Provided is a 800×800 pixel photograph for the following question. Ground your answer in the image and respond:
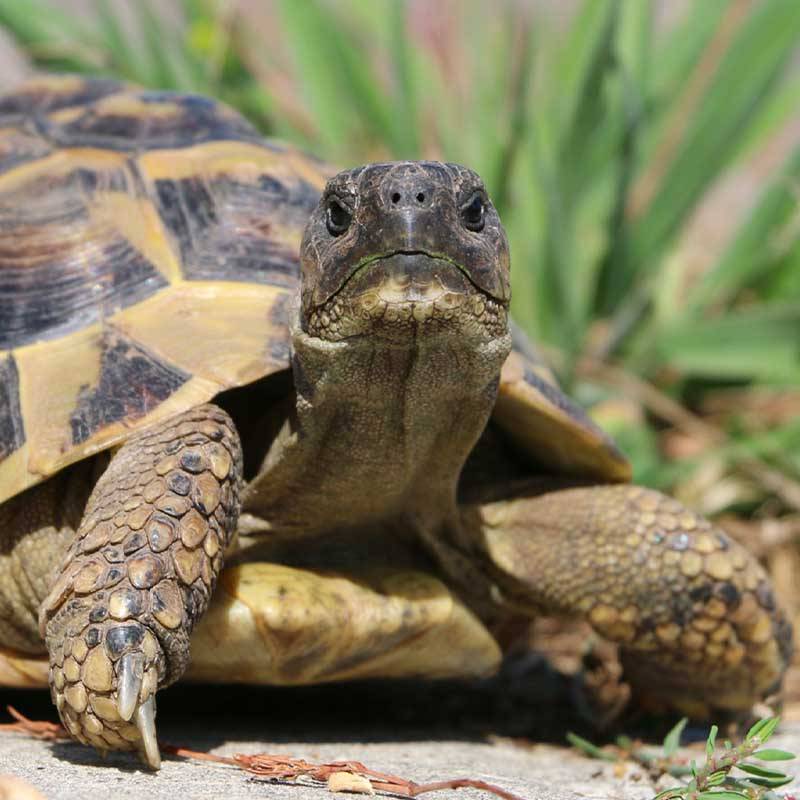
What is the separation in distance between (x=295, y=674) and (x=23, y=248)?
106 cm

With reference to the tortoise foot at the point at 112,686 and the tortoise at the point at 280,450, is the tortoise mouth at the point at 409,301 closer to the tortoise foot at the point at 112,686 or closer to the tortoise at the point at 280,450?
the tortoise at the point at 280,450

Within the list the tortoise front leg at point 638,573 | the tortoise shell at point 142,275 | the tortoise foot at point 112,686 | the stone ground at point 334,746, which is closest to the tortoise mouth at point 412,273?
the tortoise shell at point 142,275

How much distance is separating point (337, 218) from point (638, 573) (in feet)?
3.72

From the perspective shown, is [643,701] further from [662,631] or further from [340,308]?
[340,308]

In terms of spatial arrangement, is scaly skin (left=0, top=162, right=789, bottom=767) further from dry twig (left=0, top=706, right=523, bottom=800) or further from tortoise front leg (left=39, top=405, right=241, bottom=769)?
dry twig (left=0, top=706, right=523, bottom=800)

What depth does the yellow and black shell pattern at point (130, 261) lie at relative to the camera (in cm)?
239

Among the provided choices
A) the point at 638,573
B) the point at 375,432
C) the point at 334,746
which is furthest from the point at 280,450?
the point at 638,573

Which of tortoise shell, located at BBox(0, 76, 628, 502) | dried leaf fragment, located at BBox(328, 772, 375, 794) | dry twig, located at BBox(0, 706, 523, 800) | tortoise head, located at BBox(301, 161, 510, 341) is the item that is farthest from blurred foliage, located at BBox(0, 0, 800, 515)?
dried leaf fragment, located at BBox(328, 772, 375, 794)

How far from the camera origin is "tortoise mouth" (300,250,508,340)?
2.04 m

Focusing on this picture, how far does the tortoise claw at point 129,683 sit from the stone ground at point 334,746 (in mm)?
96

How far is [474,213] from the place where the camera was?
7.05 ft

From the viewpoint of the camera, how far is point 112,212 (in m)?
2.74

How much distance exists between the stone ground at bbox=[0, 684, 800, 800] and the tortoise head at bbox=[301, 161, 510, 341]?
0.75 metres

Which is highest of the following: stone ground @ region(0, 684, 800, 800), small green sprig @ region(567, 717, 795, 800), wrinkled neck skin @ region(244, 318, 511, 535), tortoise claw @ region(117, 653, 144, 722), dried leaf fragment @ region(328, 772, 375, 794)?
wrinkled neck skin @ region(244, 318, 511, 535)
